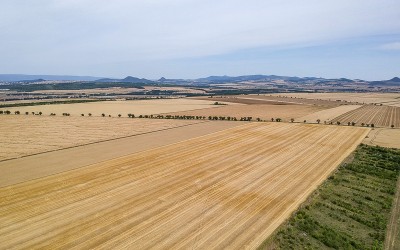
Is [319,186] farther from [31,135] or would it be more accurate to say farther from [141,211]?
[31,135]

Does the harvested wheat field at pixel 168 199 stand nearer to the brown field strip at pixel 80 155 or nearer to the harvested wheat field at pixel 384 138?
the brown field strip at pixel 80 155

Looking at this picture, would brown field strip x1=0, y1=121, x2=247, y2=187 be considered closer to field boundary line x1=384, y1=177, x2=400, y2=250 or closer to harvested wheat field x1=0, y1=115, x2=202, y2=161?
harvested wheat field x1=0, y1=115, x2=202, y2=161

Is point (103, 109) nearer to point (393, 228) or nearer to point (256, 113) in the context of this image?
point (256, 113)

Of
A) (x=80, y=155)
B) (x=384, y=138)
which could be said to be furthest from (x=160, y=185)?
(x=384, y=138)

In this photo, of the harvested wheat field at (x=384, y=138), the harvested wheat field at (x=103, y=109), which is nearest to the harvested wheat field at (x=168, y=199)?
the harvested wheat field at (x=384, y=138)

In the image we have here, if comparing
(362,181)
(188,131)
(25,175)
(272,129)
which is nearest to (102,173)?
(25,175)
